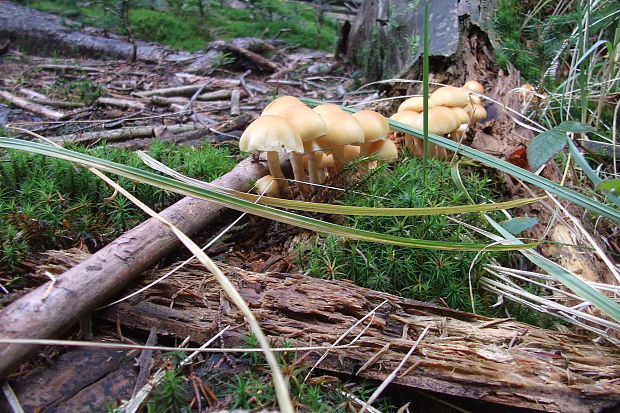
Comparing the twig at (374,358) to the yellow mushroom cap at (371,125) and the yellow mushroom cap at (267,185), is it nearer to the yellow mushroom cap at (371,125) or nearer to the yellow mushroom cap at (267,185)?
the yellow mushroom cap at (267,185)

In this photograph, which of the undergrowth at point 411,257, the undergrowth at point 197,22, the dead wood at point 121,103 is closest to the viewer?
the undergrowth at point 411,257

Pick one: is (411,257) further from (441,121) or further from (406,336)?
(441,121)

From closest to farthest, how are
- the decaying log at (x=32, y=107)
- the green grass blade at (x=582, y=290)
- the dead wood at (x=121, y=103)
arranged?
the green grass blade at (x=582, y=290), the decaying log at (x=32, y=107), the dead wood at (x=121, y=103)

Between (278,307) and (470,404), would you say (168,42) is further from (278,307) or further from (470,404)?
(470,404)

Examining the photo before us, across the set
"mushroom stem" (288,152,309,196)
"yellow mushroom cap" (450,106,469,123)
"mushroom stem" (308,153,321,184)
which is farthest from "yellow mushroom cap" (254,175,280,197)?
"yellow mushroom cap" (450,106,469,123)

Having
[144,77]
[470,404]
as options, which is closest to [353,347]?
[470,404]

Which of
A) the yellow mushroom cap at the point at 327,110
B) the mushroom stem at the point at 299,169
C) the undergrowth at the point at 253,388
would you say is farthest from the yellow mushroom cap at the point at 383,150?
the undergrowth at the point at 253,388
